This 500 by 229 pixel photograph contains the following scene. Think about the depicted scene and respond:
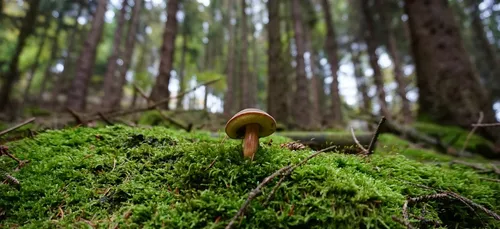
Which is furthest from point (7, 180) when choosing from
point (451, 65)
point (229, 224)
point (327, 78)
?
point (327, 78)

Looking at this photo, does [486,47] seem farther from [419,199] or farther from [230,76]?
[419,199]

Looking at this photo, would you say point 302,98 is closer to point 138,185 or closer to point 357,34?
point 138,185

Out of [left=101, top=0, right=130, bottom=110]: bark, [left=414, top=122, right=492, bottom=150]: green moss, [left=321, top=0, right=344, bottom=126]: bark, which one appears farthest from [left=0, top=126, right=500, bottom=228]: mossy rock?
[left=101, top=0, right=130, bottom=110]: bark

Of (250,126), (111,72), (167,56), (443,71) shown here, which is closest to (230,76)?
(111,72)

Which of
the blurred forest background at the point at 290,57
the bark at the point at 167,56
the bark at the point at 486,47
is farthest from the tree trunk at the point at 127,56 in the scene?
the bark at the point at 486,47

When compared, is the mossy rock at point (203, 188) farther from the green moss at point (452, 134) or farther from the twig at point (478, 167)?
the green moss at point (452, 134)
